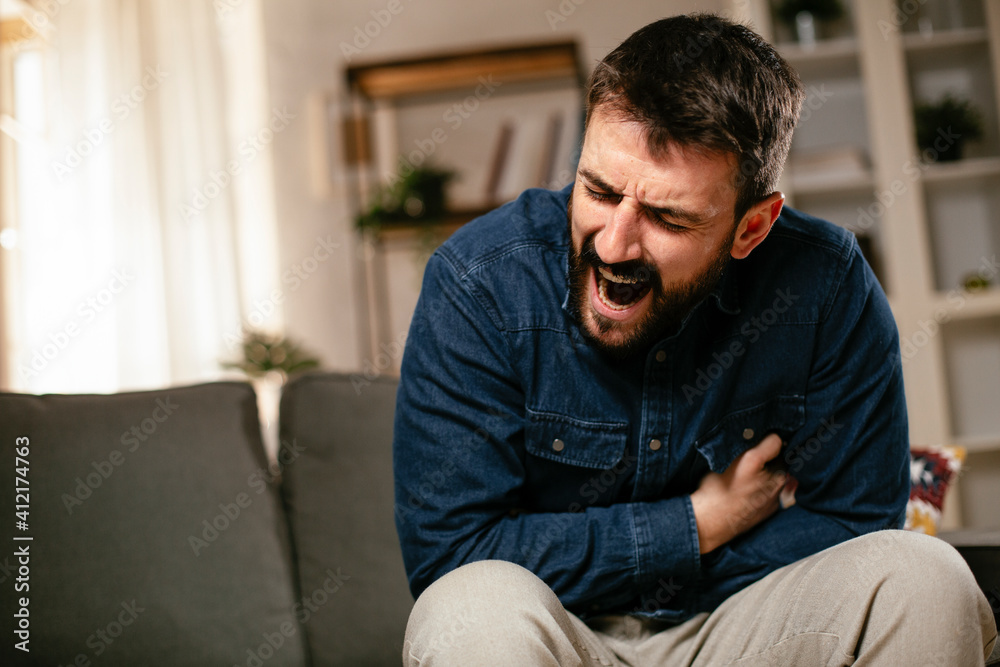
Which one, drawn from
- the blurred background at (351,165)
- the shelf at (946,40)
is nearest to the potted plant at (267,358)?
the blurred background at (351,165)

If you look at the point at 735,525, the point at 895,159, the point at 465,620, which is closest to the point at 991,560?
the point at 735,525

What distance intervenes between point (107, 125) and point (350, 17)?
109 cm

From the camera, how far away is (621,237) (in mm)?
908

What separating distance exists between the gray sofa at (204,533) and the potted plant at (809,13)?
2.11 m

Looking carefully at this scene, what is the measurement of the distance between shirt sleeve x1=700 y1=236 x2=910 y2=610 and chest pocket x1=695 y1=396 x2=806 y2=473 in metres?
0.02

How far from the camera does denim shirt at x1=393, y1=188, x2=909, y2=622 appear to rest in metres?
0.98

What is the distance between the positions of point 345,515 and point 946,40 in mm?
2565

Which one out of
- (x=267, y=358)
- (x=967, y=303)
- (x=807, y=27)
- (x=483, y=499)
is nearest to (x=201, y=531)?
(x=483, y=499)

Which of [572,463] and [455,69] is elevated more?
[455,69]

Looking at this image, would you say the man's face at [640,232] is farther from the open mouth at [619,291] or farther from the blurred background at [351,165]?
the blurred background at [351,165]

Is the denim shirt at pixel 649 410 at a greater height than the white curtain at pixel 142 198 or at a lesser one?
lesser

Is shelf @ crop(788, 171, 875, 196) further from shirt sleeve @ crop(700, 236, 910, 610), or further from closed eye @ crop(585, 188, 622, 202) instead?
closed eye @ crop(585, 188, 622, 202)

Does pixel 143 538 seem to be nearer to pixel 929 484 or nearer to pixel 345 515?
pixel 345 515

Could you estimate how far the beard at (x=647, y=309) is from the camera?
3.18ft
